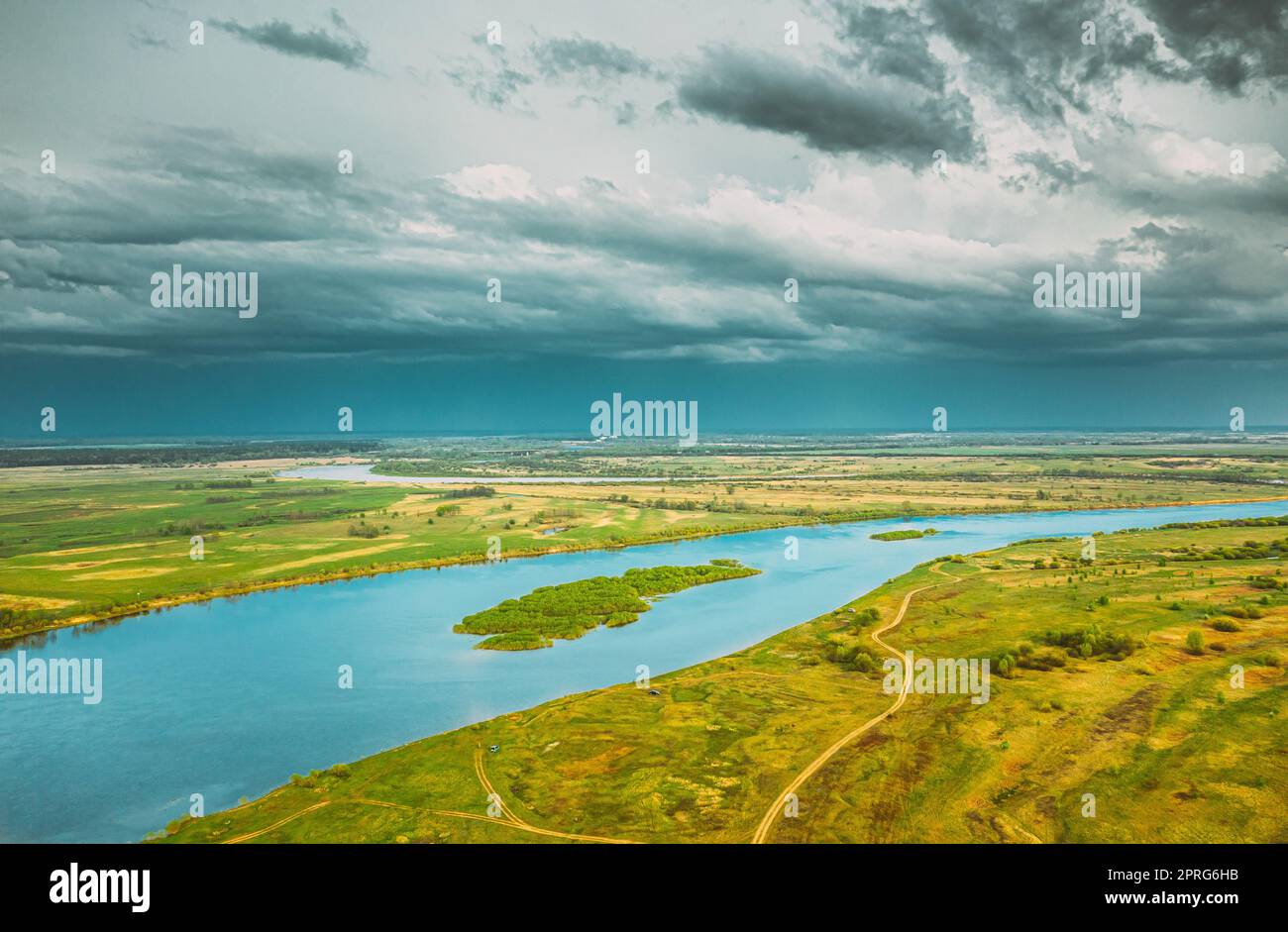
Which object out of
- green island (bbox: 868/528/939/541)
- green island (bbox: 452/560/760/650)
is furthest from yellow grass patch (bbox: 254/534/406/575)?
green island (bbox: 868/528/939/541)

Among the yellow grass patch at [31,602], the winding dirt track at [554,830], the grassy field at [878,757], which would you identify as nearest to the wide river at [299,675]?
the grassy field at [878,757]

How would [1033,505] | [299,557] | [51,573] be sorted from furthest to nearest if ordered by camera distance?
[1033,505] → [299,557] → [51,573]

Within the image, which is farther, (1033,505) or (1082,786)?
(1033,505)

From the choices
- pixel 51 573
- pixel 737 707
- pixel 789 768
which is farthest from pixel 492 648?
pixel 51 573

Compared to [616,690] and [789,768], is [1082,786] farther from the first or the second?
[616,690]

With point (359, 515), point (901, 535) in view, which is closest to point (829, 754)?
point (901, 535)

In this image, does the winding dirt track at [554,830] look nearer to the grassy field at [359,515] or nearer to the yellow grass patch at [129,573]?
the grassy field at [359,515]
